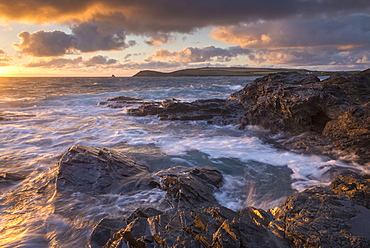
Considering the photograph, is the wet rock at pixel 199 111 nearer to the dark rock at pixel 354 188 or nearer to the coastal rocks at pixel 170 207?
the coastal rocks at pixel 170 207

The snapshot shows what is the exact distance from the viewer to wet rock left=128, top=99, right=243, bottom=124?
54.1 ft

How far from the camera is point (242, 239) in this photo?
3.17 m

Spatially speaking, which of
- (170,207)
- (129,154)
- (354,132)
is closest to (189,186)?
(170,207)

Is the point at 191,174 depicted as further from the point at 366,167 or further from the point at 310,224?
the point at 366,167

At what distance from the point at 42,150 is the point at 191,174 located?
7530mm

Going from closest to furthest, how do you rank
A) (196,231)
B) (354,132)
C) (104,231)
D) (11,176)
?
1. (196,231)
2. (104,231)
3. (11,176)
4. (354,132)

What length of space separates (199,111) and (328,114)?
9430 mm

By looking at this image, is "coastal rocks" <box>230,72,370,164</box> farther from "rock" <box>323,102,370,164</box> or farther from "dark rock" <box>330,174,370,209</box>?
"dark rock" <box>330,174,370,209</box>

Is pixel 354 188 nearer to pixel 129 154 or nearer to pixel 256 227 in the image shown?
pixel 256 227

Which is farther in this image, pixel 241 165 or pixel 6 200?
pixel 241 165

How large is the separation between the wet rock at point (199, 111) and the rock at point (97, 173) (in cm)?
949

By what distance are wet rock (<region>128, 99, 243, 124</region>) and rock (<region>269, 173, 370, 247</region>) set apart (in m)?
11.1

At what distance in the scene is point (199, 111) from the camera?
17.5 metres

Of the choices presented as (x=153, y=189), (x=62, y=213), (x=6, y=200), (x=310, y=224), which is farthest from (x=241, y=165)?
(x=6, y=200)
